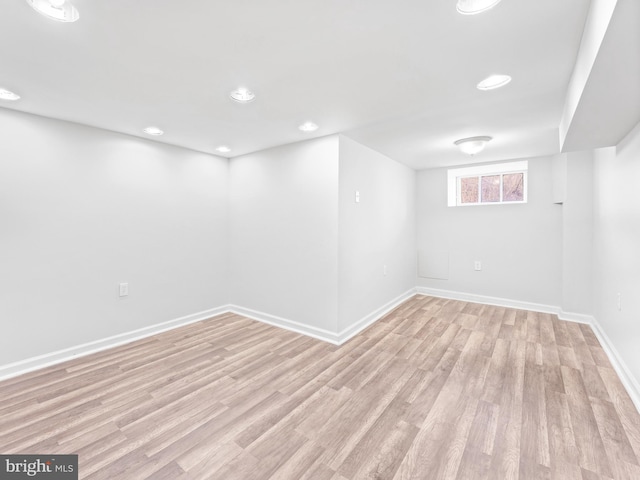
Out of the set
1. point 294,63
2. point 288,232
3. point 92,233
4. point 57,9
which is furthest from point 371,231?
point 57,9

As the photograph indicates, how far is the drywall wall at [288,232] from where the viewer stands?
3162 mm

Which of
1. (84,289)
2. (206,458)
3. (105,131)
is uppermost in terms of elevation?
(105,131)

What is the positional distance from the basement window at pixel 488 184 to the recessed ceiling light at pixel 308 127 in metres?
2.99

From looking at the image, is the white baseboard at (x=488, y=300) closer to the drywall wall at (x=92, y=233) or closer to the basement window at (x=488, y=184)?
the basement window at (x=488, y=184)

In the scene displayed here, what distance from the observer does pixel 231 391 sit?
2223 millimetres

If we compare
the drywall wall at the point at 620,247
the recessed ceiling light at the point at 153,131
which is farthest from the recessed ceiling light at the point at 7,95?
the drywall wall at the point at 620,247

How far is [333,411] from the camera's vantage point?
6.47 feet

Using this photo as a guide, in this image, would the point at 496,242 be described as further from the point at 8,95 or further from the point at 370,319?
the point at 8,95

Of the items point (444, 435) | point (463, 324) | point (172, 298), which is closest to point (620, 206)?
point (463, 324)

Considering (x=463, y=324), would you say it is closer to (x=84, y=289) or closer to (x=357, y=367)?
(x=357, y=367)

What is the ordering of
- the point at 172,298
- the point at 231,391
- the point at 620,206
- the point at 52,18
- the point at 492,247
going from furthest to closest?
the point at 492,247, the point at 172,298, the point at 620,206, the point at 231,391, the point at 52,18

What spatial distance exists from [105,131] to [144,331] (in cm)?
219

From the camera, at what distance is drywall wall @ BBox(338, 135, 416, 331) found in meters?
3.21

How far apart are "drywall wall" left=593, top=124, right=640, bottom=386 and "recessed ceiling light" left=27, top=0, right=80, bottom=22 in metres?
3.55
